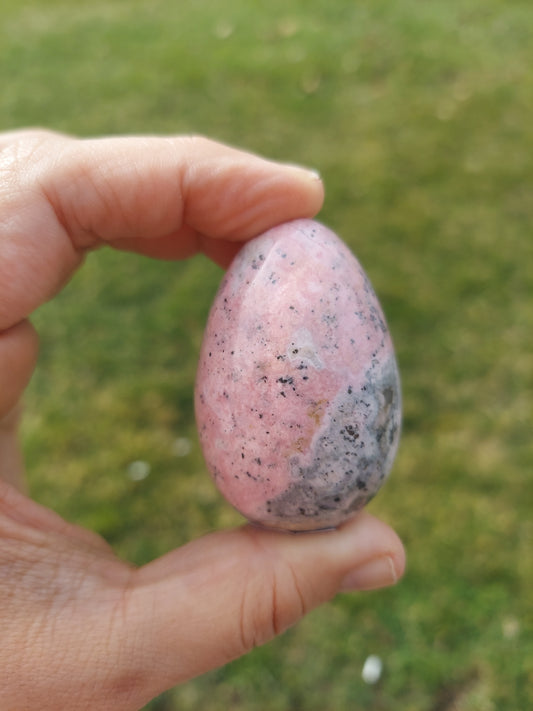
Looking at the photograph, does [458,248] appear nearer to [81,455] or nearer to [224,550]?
[81,455]

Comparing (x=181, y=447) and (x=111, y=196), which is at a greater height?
(x=111, y=196)

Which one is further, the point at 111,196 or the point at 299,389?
the point at 111,196

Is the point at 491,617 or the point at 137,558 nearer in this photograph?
the point at 491,617

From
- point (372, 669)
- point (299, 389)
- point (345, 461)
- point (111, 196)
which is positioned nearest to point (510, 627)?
point (372, 669)

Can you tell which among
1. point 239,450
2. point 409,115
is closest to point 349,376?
point 239,450

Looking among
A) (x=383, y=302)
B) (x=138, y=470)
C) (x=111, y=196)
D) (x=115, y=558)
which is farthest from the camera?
(x=383, y=302)

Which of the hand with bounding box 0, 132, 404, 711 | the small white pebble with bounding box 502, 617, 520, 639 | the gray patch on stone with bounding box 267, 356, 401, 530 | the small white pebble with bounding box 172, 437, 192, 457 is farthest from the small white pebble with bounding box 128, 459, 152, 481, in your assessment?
the small white pebble with bounding box 502, 617, 520, 639

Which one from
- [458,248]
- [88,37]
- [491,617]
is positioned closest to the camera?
[491,617]

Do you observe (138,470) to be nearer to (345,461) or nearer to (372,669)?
(372,669)
